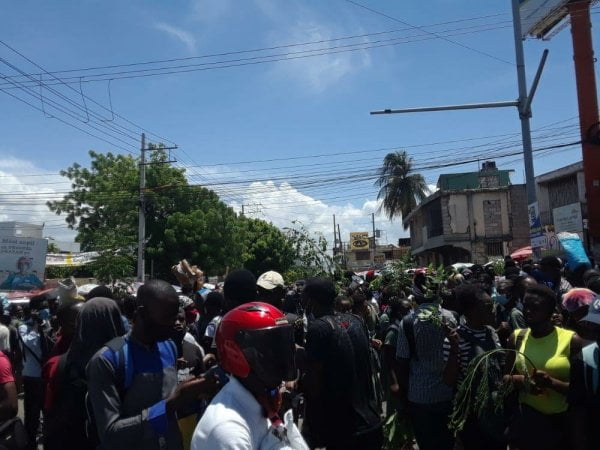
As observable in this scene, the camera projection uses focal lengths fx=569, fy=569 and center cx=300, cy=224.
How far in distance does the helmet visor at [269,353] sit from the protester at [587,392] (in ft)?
7.57

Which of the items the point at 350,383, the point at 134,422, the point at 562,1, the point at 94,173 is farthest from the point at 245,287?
the point at 94,173

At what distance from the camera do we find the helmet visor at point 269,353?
2033 mm

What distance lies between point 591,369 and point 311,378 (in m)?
1.74

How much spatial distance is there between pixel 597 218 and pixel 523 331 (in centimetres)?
2056

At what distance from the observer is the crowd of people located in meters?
2.08

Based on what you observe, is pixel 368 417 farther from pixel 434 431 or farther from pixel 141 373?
pixel 141 373

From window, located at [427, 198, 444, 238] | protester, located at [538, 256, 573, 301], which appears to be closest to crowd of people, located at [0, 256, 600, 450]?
protester, located at [538, 256, 573, 301]

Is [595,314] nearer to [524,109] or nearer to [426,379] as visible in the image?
[426,379]

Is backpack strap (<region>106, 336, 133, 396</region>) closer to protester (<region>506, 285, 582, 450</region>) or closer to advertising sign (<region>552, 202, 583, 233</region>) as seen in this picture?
protester (<region>506, 285, 582, 450</region>)

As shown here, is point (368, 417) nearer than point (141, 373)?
No

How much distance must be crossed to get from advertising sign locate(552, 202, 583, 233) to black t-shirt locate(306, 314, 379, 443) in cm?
2186

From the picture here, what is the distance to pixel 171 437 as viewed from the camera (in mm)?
2688

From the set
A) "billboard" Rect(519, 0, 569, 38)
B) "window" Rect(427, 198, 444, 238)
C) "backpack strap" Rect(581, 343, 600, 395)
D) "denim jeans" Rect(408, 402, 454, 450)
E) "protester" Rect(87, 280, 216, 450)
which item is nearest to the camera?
"protester" Rect(87, 280, 216, 450)

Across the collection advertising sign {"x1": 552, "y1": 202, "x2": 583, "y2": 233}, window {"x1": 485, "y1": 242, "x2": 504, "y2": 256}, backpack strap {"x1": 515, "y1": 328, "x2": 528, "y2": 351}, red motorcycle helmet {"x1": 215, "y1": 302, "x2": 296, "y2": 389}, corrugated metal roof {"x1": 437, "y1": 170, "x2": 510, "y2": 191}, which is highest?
corrugated metal roof {"x1": 437, "y1": 170, "x2": 510, "y2": 191}
